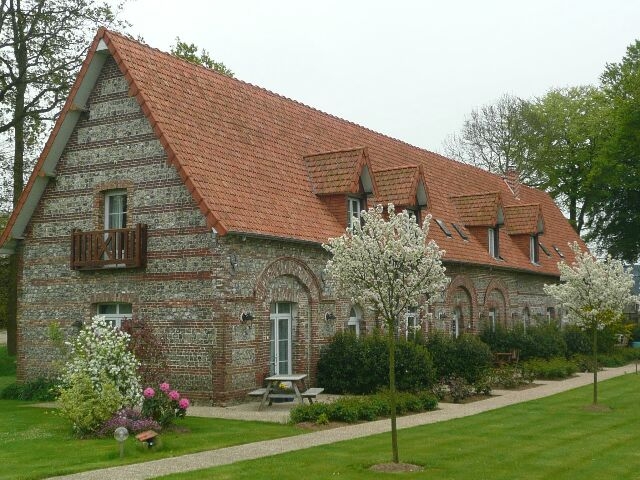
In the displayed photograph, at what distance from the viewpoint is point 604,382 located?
24.8m

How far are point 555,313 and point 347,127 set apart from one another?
14926 millimetres

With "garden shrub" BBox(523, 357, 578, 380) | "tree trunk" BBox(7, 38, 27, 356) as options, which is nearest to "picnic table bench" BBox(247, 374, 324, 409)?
"garden shrub" BBox(523, 357, 578, 380)

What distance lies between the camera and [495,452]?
40.3 feet

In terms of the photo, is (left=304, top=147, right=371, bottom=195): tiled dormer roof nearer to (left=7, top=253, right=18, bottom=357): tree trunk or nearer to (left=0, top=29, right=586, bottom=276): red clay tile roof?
(left=0, top=29, right=586, bottom=276): red clay tile roof

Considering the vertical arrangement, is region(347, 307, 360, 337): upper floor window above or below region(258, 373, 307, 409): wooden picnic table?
above

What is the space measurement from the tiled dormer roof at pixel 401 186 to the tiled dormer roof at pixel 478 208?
544 centimetres

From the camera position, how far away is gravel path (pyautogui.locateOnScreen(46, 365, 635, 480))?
35.6 feet

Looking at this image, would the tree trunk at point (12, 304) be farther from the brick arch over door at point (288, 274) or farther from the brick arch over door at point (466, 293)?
the brick arch over door at point (466, 293)

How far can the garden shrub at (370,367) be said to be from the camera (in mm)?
19562

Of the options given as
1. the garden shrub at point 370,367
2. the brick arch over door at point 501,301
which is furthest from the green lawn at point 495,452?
the brick arch over door at point 501,301

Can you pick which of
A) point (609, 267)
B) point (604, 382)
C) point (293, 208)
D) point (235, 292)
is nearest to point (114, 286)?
point (235, 292)

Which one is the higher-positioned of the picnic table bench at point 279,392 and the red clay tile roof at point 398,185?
the red clay tile roof at point 398,185

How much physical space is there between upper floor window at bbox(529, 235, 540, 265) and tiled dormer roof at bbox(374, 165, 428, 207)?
10.8 m

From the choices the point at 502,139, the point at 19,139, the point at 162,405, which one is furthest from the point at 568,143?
the point at 162,405
